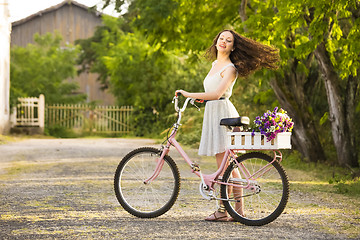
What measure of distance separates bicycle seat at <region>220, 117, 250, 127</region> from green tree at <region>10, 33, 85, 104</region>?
930 inches

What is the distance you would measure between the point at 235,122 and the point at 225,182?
58 cm

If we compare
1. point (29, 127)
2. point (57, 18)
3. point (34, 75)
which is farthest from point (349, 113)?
point (57, 18)

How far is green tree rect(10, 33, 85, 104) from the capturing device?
29.1 m

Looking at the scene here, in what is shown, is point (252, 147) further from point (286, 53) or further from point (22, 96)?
point (22, 96)

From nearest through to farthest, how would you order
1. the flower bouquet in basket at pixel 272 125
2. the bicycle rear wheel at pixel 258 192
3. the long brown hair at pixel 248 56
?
the flower bouquet in basket at pixel 272 125, the bicycle rear wheel at pixel 258 192, the long brown hair at pixel 248 56

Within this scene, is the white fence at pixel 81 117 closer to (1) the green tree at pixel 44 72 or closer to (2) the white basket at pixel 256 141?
(1) the green tree at pixel 44 72

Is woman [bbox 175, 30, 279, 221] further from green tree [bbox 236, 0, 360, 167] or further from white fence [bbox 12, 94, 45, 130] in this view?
white fence [bbox 12, 94, 45, 130]

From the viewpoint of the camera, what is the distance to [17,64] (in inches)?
1190

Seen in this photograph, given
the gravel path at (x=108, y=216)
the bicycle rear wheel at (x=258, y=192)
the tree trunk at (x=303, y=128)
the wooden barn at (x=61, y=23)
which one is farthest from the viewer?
the wooden barn at (x=61, y=23)

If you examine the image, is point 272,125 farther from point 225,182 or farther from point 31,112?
point 31,112

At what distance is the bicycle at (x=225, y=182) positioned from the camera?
5332 mm

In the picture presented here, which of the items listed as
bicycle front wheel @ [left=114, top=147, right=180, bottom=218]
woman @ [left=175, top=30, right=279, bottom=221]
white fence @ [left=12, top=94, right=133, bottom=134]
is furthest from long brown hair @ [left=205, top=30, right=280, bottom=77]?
white fence @ [left=12, top=94, right=133, bottom=134]

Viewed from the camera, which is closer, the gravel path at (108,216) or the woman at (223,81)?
the gravel path at (108,216)

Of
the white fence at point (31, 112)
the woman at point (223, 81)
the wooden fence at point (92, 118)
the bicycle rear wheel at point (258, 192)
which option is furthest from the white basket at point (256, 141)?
the wooden fence at point (92, 118)
